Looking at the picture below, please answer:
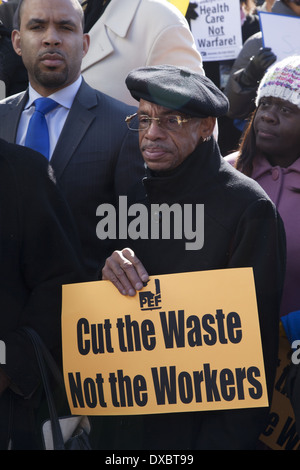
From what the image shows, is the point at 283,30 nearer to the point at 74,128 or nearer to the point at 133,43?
the point at 133,43

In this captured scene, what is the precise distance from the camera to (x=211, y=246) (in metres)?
2.96

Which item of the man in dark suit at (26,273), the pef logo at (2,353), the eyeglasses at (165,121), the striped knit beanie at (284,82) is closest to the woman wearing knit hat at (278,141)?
the striped knit beanie at (284,82)

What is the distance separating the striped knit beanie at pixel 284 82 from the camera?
12.1ft

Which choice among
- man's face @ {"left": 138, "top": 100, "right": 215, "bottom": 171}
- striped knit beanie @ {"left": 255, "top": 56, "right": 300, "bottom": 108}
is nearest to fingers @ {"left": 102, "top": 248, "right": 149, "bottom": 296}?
man's face @ {"left": 138, "top": 100, "right": 215, "bottom": 171}

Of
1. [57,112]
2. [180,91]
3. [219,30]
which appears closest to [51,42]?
[57,112]

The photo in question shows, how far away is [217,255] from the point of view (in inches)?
116

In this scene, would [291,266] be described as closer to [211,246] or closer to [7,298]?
[211,246]

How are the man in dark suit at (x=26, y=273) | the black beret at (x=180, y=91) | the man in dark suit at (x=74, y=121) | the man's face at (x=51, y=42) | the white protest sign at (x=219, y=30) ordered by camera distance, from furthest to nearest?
1. the white protest sign at (x=219, y=30)
2. the man's face at (x=51, y=42)
3. the man in dark suit at (x=74, y=121)
4. the black beret at (x=180, y=91)
5. the man in dark suit at (x=26, y=273)

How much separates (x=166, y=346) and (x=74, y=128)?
1097 millimetres

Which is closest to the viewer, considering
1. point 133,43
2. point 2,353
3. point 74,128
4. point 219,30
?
point 2,353

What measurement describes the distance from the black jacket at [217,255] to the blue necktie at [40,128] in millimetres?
576

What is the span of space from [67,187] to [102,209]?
17cm

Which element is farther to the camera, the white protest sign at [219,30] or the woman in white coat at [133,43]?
the white protest sign at [219,30]

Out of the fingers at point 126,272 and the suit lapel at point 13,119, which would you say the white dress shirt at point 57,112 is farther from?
the fingers at point 126,272
